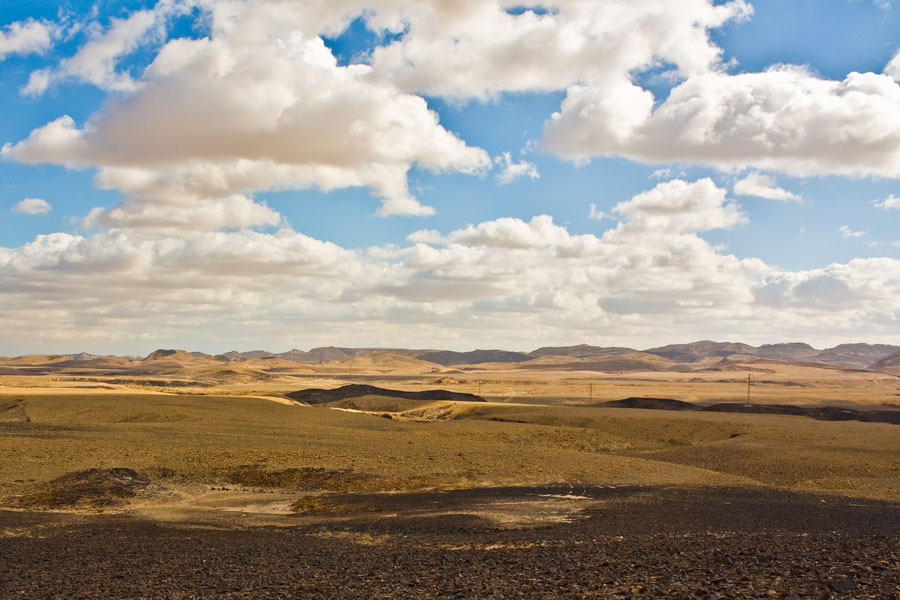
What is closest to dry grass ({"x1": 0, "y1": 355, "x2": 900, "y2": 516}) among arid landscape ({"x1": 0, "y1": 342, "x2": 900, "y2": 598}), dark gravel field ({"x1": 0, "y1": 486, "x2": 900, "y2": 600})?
arid landscape ({"x1": 0, "y1": 342, "x2": 900, "y2": 598})

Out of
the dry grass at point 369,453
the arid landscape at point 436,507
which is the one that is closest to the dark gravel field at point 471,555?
the arid landscape at point 436,507

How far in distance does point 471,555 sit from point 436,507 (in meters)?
8.80

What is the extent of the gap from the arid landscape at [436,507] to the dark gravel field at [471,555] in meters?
0.07

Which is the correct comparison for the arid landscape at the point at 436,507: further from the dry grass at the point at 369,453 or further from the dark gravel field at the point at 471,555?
the dry grass at the point at 369,453

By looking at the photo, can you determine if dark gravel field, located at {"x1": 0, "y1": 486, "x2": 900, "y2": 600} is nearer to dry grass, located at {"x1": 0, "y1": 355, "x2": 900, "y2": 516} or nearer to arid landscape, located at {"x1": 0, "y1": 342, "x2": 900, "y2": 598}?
arid landscape, located at {"x1": 0, "y1": 342, "x2": 900, "y2": 598}

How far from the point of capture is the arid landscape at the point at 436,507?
13992 millimetres

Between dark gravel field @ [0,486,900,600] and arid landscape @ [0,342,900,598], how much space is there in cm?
7

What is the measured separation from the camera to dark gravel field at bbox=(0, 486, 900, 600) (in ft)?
43.4

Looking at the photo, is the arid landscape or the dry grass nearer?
the arid landscape

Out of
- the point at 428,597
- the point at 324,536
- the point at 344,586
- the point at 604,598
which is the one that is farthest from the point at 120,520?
the point at 604,598

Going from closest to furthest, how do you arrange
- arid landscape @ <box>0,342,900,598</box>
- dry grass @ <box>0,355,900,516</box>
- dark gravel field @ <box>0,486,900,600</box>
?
1. dark gravel field @ <box>0,486,900,600</box>
2. arid landscape @ <box>0,342,900,598</box>
3. dry grass @ <box>0,355,900,516</box>

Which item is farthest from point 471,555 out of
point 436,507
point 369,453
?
point 369,453

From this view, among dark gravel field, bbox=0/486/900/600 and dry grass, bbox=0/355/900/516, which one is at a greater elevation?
dark gravel field, bbox=0/486/900/600

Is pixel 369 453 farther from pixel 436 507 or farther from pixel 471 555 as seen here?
pixel 471 555
